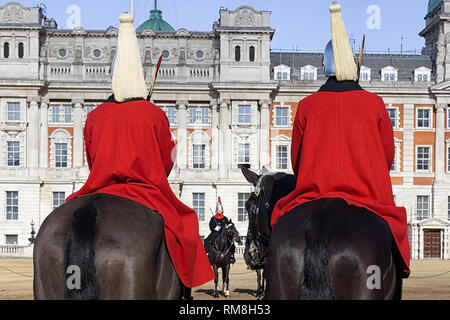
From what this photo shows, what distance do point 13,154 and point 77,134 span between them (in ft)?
13.7

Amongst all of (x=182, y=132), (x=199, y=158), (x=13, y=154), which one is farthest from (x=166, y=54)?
(x=13, y=154)

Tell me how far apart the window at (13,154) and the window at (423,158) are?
25837 mm

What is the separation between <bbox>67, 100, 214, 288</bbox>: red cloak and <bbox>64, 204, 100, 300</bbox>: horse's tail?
88cm

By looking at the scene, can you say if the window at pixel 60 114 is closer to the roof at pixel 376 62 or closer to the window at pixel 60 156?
the window at pixel 60 156

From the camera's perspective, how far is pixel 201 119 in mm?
46656

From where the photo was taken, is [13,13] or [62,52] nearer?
[13,13]

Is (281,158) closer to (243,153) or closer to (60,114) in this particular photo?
(243,153)

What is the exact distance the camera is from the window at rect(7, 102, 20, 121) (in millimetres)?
45344

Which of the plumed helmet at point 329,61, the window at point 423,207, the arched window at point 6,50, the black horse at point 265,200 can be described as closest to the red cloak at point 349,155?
the plumed helmet at point 329,61

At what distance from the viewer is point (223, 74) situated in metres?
46.1

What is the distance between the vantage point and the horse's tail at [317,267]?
536cm

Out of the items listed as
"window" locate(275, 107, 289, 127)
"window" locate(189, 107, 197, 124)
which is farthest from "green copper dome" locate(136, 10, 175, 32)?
"window" locate(275, 107, 289, 127)

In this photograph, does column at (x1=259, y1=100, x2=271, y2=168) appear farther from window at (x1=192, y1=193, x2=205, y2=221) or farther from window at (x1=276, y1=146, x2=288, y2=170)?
window at (x1=192, y1=193, x2=205, y2=221)
